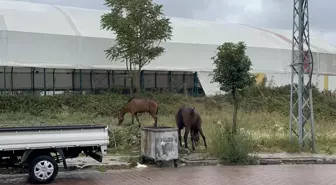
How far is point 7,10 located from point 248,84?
20878 mm

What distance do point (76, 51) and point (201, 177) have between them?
21105mm

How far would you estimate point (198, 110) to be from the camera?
2820 centimetres

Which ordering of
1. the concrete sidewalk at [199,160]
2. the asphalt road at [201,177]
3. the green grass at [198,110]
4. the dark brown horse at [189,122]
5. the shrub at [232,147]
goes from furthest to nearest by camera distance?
the green grass at [198,110] → the dark brown horse at [189,122] → the shrub at [232,147] → the concrete sidewalk at [199,160] → the asphalt road at [201,177]

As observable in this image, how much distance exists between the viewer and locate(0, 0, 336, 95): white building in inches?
1147

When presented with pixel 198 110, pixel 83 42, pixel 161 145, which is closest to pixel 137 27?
pixel 83 42

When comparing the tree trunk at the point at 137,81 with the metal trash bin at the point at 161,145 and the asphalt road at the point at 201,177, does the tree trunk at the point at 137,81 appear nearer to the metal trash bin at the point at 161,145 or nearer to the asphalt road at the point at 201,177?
the metal trash bin at the point at 161,145

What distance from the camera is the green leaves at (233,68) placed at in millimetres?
15680

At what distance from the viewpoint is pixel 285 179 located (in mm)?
11602

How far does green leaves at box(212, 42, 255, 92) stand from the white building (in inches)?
638

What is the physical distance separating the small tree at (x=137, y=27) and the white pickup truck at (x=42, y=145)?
673 inches

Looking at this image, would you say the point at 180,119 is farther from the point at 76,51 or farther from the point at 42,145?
the point at 76,51

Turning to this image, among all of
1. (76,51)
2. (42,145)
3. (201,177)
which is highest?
(76,51)

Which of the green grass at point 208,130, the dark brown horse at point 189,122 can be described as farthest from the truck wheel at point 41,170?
the dark brown horse at point 189,122

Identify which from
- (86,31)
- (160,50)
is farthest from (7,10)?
(160,50)
